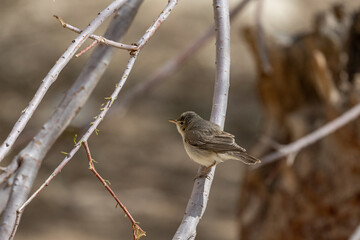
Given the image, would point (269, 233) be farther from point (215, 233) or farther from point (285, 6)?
point (285, 6)

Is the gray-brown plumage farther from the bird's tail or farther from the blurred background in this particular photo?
the blurred background

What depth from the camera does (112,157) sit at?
688cm

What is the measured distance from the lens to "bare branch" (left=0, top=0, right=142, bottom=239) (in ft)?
6.64

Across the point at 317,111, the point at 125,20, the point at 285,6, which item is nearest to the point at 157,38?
the point at 285,6

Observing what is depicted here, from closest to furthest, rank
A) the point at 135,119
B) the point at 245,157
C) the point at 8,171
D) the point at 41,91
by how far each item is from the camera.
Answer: the point at 41,91 → the point at 8,171 → the point at 245,157 → the point at 135,119

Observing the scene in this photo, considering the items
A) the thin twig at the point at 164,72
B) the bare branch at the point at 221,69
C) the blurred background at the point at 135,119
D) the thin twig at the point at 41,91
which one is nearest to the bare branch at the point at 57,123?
the bare branch at the point at 221,69

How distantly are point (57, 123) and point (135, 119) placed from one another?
516 cm

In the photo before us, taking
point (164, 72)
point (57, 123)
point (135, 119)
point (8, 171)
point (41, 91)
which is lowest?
point (41, 91)

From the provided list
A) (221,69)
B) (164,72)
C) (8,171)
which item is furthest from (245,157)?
(164,72)

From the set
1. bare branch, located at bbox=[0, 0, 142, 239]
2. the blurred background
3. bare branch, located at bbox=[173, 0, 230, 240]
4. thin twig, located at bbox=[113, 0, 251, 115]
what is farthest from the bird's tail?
the blurred background

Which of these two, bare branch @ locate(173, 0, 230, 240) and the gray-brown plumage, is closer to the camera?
bare branch @ locate(173, 0, 230, 240)

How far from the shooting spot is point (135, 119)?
7488 millimetres

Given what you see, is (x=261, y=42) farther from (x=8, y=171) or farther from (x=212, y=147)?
(x=8, y=171)

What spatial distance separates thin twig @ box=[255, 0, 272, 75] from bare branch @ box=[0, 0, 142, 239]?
1176 millimetres
